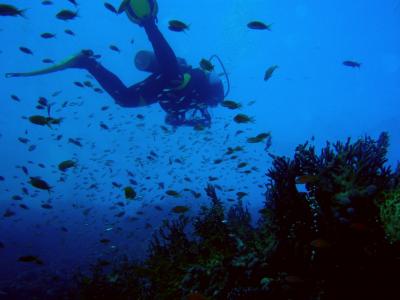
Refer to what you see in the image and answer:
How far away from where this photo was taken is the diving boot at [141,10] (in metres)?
9.37

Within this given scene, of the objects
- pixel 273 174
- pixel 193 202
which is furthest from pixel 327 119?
pixel 273 174

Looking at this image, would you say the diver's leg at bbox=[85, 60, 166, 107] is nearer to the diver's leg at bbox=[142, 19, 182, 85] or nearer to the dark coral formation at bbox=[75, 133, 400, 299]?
the diver's leg at bbox=[142, 19, 182, 85]

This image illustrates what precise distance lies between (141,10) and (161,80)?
224cm

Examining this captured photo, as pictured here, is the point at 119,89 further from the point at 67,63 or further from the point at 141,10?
the point at 141,10

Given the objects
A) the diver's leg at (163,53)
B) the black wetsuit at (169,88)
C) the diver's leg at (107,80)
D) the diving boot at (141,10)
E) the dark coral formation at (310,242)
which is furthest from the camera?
the diver's leg at (107,80)

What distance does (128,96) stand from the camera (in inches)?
448

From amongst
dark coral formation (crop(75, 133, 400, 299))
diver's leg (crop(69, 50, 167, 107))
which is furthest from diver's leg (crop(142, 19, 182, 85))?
dark coral formation (crop(75, 133, 400, 299))

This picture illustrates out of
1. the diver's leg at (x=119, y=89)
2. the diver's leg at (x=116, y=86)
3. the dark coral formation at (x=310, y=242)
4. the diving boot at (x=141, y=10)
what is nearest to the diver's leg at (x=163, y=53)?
the diving boot at (x=141, y=10)

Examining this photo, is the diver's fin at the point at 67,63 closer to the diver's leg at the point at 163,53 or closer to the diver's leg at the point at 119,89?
the diver's leg at the point at 119,89

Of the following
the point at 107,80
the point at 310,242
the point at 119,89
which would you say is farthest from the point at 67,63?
the point at 310,242

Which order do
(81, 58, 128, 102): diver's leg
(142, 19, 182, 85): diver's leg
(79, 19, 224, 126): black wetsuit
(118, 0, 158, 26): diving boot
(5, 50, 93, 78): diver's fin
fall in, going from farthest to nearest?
(81, 58, 128, 102): diver's leg, (5, 50, 93, 78): diver's fin, (79, 19, 224, 126): black wetsuit, (142, 19, 182, 85): diver's leg, (118, 0, 158, 26): diving boot

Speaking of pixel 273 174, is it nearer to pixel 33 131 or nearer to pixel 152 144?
pixel 152 144

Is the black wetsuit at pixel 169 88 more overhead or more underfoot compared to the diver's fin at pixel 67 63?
more underfoot

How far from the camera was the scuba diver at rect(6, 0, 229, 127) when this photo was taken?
9.82m
